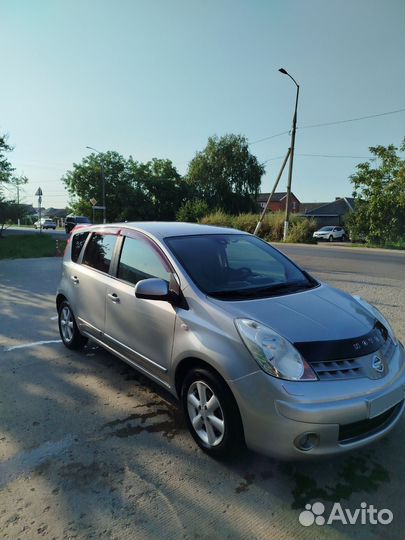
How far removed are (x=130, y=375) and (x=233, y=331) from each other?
1951 mm

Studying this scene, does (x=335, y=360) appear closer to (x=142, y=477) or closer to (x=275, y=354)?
(x=275, y=354)

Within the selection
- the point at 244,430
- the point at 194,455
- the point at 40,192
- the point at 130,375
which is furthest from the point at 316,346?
the point at 40,192

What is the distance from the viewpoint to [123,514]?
7.45 feet

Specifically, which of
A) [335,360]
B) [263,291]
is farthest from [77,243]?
[335,360]

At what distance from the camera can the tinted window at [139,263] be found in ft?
11.0

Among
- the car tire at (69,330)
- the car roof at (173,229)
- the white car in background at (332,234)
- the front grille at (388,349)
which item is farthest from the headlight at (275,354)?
the white car in background at (332,234)

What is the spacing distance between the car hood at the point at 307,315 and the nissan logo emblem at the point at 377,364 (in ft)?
0.61

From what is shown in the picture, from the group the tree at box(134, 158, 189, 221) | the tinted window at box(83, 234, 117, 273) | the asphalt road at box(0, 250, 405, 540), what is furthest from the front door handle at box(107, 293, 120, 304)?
the tree at box(134, 158, 189, 221)

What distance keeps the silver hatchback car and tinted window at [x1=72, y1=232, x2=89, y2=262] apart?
2.73 ft

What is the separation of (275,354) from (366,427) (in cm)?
75

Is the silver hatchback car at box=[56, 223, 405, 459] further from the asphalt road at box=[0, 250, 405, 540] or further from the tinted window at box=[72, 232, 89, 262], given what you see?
the tinted window at box=[72, 232, 89, 262]

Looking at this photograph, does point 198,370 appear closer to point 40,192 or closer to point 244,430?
point 244,430

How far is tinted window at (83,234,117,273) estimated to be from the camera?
13.4ft

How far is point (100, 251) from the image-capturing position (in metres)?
4.28
